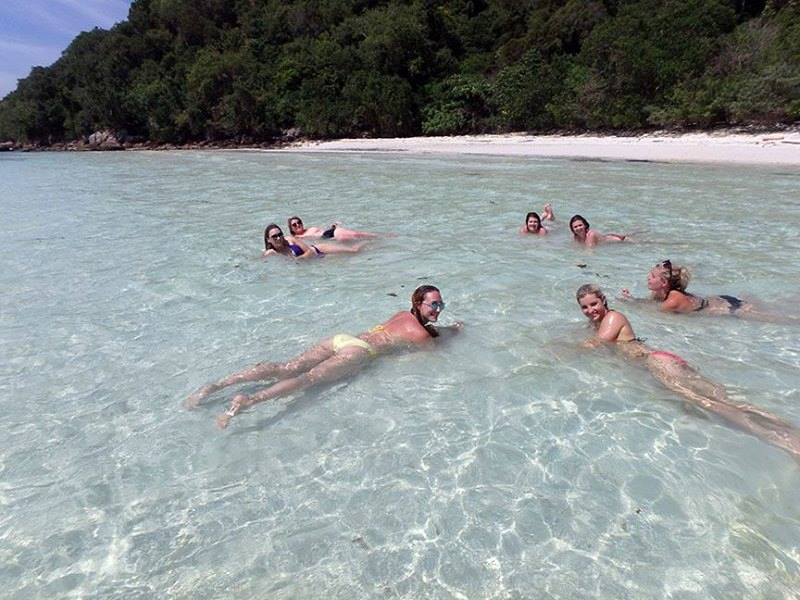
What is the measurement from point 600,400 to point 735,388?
44.2 inches

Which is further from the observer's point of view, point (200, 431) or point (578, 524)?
point (200, 431)

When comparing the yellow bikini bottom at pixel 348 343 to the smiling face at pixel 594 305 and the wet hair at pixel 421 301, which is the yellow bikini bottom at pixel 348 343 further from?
the smiling face at pixel 594 305

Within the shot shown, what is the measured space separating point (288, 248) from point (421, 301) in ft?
14.0

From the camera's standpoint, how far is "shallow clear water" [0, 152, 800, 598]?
2867mm

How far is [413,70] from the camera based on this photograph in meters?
50.1

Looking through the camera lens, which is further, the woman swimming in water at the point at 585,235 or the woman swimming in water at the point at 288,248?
the woman swimming in water at the point at 585,235

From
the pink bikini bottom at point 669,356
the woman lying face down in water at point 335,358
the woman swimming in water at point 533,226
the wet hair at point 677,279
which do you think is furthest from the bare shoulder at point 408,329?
the woman swimming in water at point 533,226

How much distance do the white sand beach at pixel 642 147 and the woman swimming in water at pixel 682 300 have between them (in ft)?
47.1

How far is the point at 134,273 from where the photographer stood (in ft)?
26.9

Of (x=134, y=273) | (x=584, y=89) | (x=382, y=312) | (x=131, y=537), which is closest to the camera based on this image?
(x=131, y=537)

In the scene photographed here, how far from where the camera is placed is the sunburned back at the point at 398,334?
5105 mm

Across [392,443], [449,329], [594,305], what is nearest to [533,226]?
[449,329]

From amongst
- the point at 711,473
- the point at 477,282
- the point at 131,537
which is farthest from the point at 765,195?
the point at 131,537

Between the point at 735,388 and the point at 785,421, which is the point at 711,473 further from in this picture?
the point at 735,388
